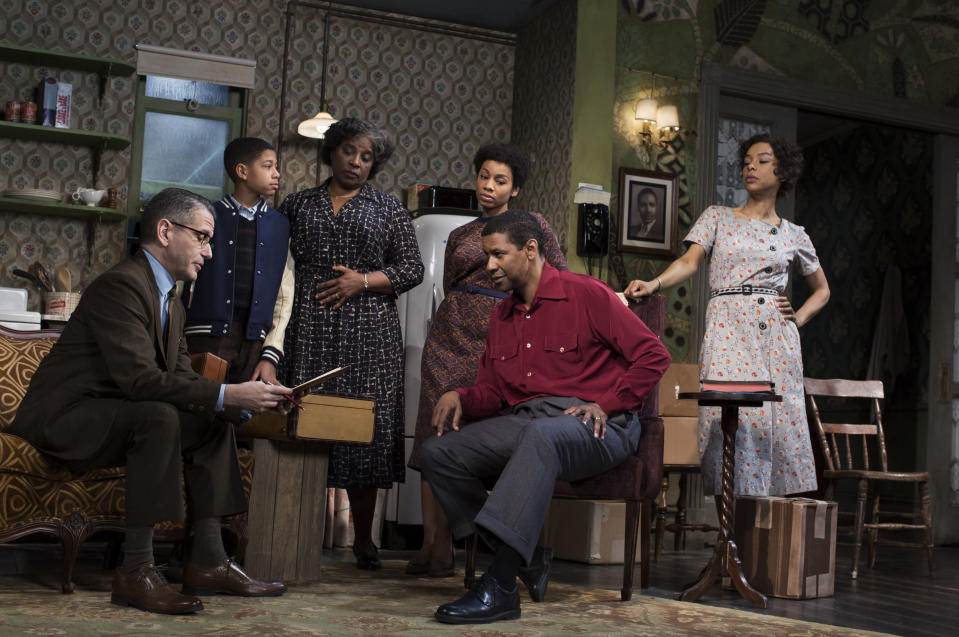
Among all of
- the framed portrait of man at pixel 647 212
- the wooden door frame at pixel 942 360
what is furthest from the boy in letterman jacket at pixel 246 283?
the wooden door frame at pixel 942 360

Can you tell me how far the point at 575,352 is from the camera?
304 centimetres

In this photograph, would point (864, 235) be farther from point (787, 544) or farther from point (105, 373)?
point (105, 373)

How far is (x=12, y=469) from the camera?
2822 millimetres

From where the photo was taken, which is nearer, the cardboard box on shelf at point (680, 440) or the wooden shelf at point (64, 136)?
the cardboard box on shelf at point (680, 440)

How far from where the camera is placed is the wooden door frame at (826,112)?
232 inches

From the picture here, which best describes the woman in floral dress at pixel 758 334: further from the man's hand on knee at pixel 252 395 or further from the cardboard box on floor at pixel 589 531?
the man's hand on knee at pixel 252 395

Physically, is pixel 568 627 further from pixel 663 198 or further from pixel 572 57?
pixel 572 57

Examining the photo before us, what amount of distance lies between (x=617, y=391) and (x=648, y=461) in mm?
277

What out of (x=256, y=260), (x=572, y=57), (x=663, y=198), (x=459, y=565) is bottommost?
(x=459, y=565)

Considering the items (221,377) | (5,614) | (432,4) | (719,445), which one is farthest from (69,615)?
(432,4)

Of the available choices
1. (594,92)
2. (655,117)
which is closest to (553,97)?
(594,92)

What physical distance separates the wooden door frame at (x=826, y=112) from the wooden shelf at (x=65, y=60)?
357cm

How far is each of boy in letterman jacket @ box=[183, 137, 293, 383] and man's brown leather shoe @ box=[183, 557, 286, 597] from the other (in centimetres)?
68

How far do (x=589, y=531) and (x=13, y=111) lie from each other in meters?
4.25
